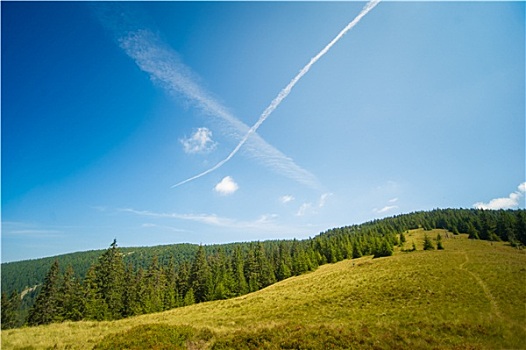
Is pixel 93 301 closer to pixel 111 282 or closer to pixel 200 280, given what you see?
pixel 111 282

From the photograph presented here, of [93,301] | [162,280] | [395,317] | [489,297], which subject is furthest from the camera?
[162,280]

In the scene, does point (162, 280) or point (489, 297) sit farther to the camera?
point (162, 280)

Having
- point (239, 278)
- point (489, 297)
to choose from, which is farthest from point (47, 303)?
point (489, 297)

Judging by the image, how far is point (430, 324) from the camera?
54.9 feet

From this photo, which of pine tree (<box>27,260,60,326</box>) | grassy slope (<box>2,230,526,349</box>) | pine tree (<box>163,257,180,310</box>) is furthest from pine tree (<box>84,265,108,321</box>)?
grassy slope (<box>2,230,526,349</box>)

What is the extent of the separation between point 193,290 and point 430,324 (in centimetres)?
5954

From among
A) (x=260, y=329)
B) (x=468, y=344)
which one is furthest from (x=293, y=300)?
(x=468, y=344)

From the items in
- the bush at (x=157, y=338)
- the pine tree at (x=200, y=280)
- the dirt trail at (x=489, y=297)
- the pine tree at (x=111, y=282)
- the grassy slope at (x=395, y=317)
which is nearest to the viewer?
the grassy slope at (x=395, y=317)

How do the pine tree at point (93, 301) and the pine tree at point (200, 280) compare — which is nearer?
the pine tree at point (93, 301)

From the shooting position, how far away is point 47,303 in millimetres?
50969

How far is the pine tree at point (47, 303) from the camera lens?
162 ft

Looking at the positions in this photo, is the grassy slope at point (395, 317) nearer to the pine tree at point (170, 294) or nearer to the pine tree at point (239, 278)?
the pine tree at point (239, 278)

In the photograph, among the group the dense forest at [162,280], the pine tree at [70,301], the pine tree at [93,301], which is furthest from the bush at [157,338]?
the pine tree at [70,301]

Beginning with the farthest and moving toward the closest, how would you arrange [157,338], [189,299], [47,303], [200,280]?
[200,280] → [189,299] → [47,303] → [157,338]
